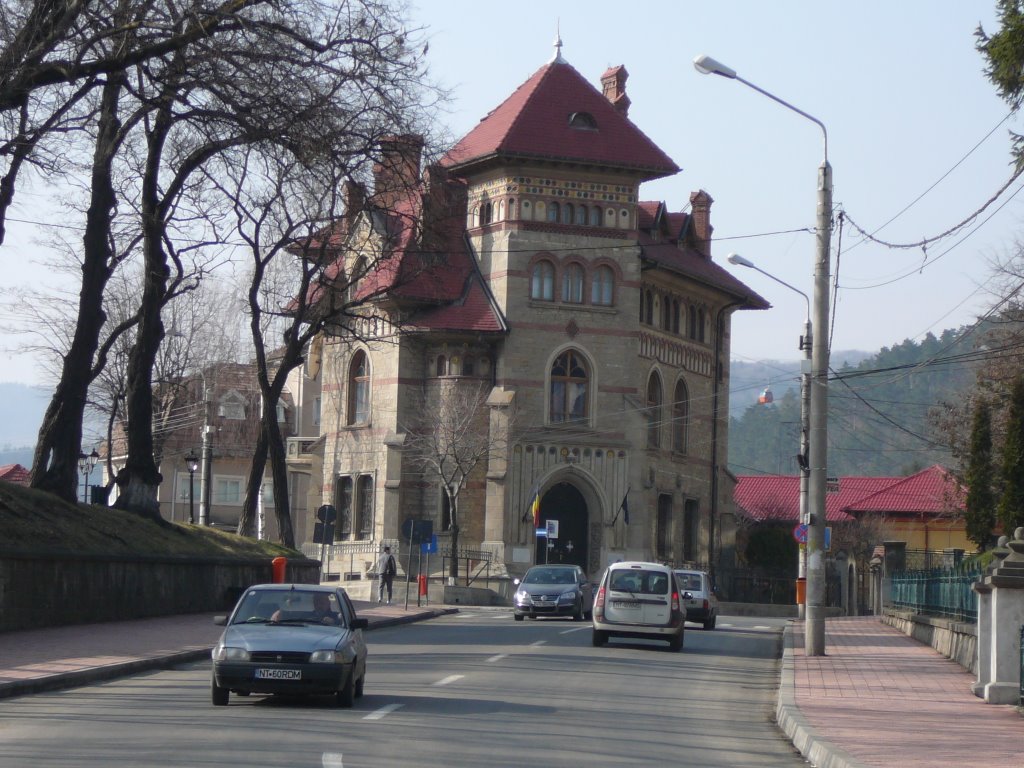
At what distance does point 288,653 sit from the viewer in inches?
615

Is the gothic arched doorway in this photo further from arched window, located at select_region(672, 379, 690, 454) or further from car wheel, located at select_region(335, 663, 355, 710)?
car wheel, located at select_region(335, 663, 355, 710)

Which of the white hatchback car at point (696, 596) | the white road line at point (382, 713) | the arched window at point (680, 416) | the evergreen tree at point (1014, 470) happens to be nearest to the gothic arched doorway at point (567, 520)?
the arched window at point (680, 416)

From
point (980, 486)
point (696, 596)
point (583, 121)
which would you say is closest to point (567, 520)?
point (583, 121)

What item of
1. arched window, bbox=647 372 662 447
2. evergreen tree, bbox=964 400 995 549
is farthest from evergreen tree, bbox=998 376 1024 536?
arched window, bbox=647 372 662 447

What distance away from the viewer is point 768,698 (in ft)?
65.6

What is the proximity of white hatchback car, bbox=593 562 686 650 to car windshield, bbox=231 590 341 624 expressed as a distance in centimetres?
1067

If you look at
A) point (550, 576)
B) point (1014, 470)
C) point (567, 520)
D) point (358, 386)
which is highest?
point (358, 386)

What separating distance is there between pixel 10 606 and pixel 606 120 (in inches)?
1456

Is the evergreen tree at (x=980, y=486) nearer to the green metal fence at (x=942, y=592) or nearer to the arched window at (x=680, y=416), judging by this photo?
the green metal fence at (x=942, y=592)

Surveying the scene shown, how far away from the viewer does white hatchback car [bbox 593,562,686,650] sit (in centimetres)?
2697

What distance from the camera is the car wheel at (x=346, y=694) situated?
51.8 ft

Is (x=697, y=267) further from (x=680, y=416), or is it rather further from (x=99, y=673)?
(x=99, y=673)

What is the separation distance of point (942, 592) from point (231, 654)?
15.1 m

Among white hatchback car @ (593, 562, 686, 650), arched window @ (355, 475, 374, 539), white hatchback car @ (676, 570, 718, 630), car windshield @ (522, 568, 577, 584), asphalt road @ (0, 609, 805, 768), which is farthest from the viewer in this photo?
arched window @ (355, 475, 374, 539)
